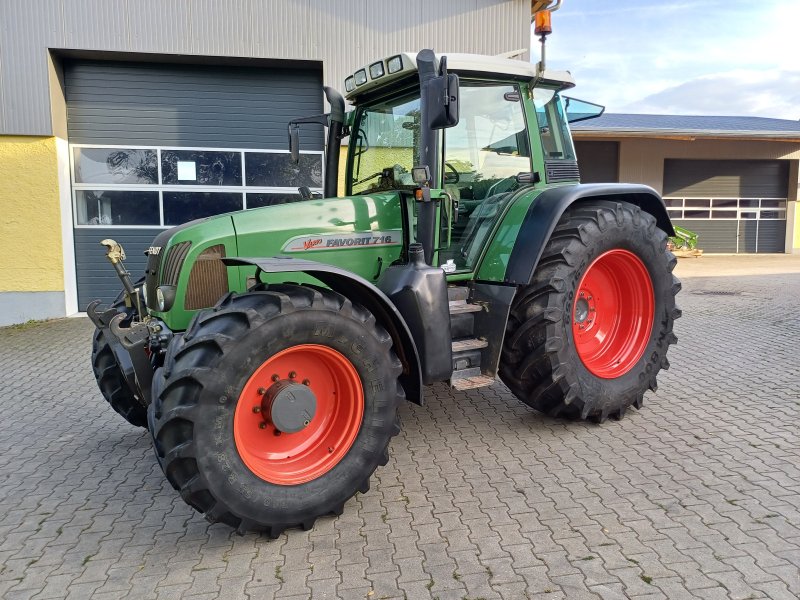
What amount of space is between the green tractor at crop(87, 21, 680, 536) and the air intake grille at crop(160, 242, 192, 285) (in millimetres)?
13

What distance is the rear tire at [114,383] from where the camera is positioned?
4.13m

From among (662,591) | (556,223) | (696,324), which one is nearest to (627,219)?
(556,223)

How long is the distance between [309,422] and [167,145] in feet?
26.9

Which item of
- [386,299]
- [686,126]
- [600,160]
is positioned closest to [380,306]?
[386,299]

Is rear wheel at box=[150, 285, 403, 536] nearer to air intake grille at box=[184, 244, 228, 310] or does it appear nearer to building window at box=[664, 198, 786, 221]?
air intake grille at box=[184, 244, 228, 310]

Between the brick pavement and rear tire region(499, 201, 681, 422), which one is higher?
rear tire region(499, 201, 681, 422)

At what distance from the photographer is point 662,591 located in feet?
8.36

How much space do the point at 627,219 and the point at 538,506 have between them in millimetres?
2126

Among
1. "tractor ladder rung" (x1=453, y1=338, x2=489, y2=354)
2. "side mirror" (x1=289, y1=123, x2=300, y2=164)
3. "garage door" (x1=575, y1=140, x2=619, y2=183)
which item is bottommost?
"tractor ladder rung" (x1=453, y1=338, x2=489, y2=354)

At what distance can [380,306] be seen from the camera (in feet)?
11.1

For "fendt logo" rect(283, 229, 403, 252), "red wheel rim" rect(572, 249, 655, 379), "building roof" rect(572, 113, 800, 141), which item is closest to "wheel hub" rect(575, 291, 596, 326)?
"red wheel rim" rect(572, 249, 655, 379)

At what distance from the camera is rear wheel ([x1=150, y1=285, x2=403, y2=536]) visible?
278 cm

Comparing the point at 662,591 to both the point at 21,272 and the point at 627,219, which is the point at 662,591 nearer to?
the point at 627,219

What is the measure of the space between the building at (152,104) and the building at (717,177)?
9.54 metres
